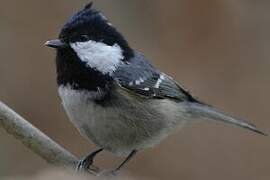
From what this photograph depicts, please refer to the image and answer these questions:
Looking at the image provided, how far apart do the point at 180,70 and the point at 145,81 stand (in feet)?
9.64

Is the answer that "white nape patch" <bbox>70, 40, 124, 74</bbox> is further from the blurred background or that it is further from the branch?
the blurred background

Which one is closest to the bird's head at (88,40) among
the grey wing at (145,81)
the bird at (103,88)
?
the bird at (103,88)

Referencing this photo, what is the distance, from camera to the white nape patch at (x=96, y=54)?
3.66m

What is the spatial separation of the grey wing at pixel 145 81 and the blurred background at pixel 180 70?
2.22m

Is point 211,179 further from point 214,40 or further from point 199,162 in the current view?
point 214,40

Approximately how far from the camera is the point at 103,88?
3.68 m

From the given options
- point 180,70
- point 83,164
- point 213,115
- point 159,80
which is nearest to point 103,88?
point 83,164

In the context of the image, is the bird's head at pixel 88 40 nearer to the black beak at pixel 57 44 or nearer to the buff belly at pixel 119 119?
the black beak at pixel 57 44

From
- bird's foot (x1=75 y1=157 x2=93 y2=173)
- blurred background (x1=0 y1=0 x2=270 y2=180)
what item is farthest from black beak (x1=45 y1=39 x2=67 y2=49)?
blurred background (x1=0 y1=0 x2=270 y2=180)

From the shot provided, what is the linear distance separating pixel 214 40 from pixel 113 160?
1845 millimetres

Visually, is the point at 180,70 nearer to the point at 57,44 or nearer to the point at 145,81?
the point at 145,81

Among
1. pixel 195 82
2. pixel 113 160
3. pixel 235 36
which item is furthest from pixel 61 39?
pixel 235 36

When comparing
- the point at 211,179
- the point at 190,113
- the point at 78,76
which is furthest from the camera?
the point at 211,179

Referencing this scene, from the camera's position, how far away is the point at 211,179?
639cm
